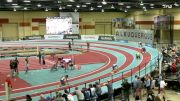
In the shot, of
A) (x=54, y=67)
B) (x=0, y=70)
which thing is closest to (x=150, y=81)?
(x=54, y=67)

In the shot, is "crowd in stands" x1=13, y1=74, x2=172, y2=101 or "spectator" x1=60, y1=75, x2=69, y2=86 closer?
"crowd in stands" x1=13, y1=74, x2=172, y2=101

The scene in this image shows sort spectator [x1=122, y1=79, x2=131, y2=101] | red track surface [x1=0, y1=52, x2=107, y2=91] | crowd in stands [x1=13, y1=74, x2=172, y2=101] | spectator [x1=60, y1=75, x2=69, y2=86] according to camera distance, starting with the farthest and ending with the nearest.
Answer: red track surface [x1=0, y1=52, x2=107, y2=91] < spectator [x1=60, y1=75, x2=69, y2=86] < spectator [x1=122, y1=79, x2=131, y2=101] < crowd in stands [x1=13, y1=74, x2=172, y2=101]

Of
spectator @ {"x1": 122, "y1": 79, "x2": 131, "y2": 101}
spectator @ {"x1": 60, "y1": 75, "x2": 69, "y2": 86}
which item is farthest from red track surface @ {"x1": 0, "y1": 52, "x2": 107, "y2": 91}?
spectator @ {"x1": 122, "y1": 79, "x2": 131, "y2": 101}

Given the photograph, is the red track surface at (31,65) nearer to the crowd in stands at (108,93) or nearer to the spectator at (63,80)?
the spectator at (63,80)

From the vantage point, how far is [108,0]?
1687 inches

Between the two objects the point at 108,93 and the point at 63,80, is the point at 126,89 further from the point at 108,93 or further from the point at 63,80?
the point at 63,80

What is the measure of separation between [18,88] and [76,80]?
14.9 ft

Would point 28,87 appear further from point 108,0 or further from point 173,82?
point 108,0

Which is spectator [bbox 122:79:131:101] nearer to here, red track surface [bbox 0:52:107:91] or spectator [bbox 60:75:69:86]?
spectator [bbox 60:75:69:86]

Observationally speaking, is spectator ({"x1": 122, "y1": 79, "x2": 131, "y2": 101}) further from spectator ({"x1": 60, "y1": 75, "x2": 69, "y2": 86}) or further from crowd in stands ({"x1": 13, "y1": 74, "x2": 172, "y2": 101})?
spectator ({"x1": 60, "y1": 75, "x2": 69, "y2": 86})

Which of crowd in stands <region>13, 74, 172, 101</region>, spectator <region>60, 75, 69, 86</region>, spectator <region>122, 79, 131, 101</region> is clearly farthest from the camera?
spectator <region>60, 75, 69, 86</region>

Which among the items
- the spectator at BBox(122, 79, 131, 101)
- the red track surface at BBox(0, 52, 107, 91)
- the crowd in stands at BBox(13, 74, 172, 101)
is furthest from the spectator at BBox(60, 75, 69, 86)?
the spectator at BBox(122, 79, 131, 101)

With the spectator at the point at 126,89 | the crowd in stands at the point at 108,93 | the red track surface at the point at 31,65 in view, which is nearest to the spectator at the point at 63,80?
the crowd in stands at the point at 108,93

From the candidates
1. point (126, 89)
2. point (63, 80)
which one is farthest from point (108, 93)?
point (63, 80)
